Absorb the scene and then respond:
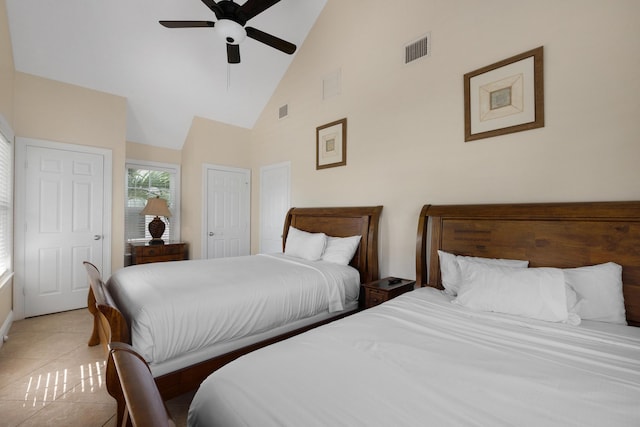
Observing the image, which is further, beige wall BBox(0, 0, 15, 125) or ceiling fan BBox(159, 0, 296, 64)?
beige wall BBox(0, 0, 15, 125)

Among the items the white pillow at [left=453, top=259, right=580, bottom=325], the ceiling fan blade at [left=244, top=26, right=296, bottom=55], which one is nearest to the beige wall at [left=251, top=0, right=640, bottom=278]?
the white pillow at [left=453, top=259, right=580, bottom=325]

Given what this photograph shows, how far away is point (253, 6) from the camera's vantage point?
2555mm

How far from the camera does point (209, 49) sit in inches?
159

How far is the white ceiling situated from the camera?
3283mm

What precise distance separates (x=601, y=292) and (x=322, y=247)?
233cm

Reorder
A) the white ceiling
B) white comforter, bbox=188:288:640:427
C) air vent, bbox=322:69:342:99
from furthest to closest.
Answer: air vent, bbox=322:69:342:99
the white ceiling
white comforter, bbox=188:288:640:427

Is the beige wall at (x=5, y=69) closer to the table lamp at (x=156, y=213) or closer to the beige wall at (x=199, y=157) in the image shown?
the table lamp at (x=156, y=213)

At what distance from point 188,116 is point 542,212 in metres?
4.99

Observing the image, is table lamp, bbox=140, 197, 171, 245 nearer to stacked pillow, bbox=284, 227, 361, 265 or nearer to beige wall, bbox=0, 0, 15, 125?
beige wall, bbox=0, 0, 15, 125

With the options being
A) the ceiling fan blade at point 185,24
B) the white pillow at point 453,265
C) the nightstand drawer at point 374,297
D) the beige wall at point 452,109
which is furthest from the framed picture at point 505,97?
the ceiling fan blade at point 185,24

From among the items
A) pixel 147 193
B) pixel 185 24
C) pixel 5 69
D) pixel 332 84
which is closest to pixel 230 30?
pixel 185 24

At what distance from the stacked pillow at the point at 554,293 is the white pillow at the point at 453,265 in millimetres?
219

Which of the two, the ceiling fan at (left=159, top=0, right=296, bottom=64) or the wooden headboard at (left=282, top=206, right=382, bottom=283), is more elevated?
the ceiling fan at (left=159, top=0, right=296, bottom=64)

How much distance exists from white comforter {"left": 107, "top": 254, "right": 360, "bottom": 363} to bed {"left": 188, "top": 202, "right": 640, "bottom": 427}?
813 millimetres
